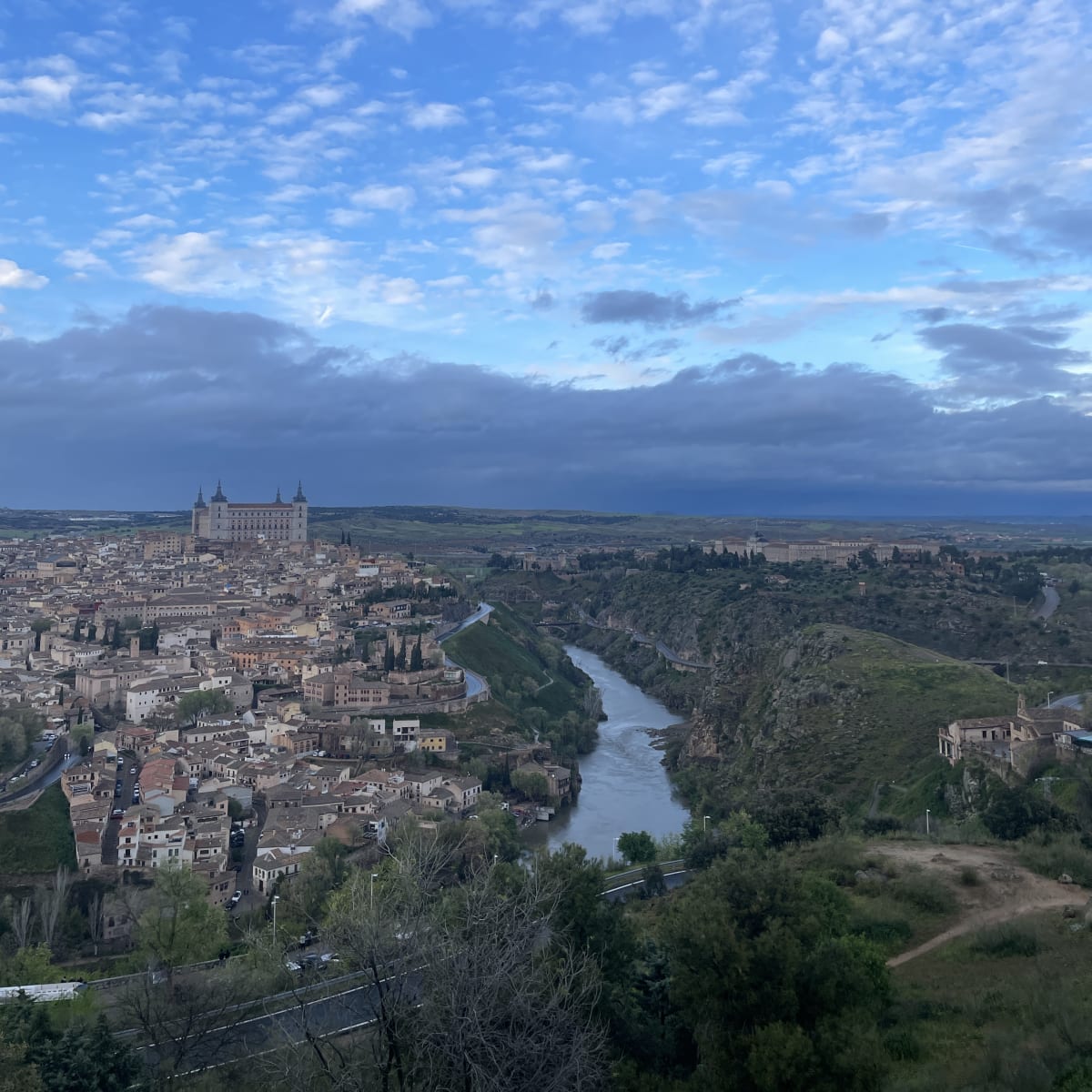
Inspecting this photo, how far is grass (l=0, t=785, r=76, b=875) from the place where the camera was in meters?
24.0

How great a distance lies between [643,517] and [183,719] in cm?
16257

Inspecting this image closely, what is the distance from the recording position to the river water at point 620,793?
98.6 feet

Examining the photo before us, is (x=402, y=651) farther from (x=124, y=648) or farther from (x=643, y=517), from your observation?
(x=643, y=517)

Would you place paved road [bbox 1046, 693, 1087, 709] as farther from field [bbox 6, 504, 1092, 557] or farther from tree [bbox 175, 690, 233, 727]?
field [bbox 6, 504, 1092, 557]

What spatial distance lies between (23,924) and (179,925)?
742 cm

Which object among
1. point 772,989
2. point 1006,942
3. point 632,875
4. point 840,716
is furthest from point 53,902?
point 840,716

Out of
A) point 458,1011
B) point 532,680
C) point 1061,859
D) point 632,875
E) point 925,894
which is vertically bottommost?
point 532,680

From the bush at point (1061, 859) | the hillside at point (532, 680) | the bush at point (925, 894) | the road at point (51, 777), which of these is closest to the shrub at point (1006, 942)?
the bush at point (925, 894)

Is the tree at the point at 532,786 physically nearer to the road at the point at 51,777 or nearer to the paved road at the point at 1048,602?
the road at the point at 51,777

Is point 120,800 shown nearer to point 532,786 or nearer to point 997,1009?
point 532,786

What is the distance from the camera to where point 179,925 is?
600 inches

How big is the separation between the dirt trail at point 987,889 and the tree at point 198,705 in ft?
91.5

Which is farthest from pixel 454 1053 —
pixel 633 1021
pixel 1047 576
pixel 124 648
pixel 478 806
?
pixel 1047 576

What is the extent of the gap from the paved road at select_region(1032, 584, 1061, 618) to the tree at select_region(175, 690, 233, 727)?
139ft
